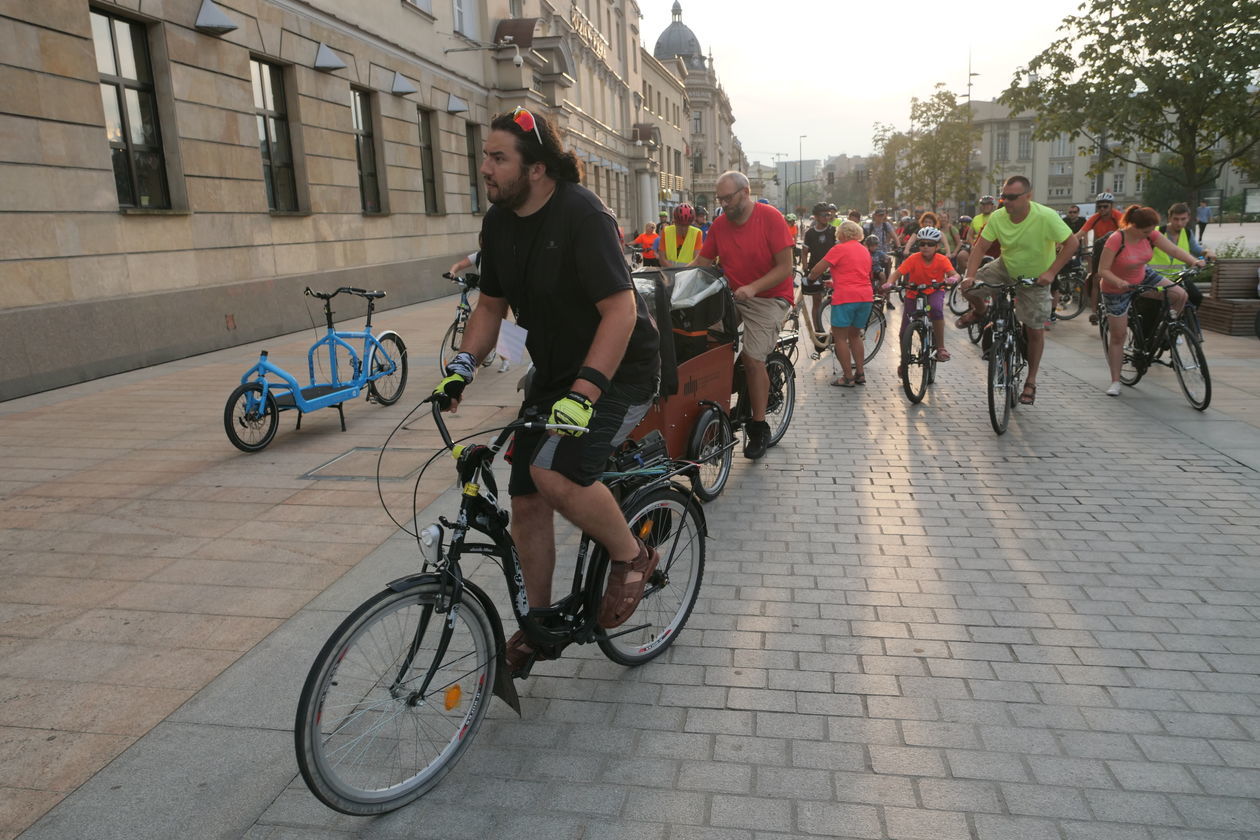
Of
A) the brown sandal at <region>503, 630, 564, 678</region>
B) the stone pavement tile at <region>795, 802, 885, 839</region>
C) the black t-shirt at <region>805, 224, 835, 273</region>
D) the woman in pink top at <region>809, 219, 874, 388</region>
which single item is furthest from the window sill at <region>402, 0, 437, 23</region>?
the stone pavement tile at <region>795, 802, 885, 839</region>

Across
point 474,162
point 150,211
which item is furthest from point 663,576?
point 474,162

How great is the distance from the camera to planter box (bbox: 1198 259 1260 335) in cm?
1195

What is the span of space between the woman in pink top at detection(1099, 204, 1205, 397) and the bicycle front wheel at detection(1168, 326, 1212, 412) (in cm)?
32

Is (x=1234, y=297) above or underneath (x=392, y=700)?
above

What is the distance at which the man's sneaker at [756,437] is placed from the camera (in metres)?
6.55

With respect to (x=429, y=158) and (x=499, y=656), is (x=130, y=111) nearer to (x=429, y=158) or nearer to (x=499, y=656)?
(x=429, y=158)

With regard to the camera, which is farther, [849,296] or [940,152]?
[940,152]

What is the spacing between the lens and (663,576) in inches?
136

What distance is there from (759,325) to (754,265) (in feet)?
1.37

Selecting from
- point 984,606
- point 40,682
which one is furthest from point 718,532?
point 40,682

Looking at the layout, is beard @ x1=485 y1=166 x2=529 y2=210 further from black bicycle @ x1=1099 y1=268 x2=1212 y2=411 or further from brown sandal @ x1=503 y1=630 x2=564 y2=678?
black bicycle @ x1=1099 y1=268 x2=1212 y2=411

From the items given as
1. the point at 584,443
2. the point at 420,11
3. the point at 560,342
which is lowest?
the point at 584,443

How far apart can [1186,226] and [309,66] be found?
513 inches

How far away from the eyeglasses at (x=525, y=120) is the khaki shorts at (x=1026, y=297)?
6028 millimetres
